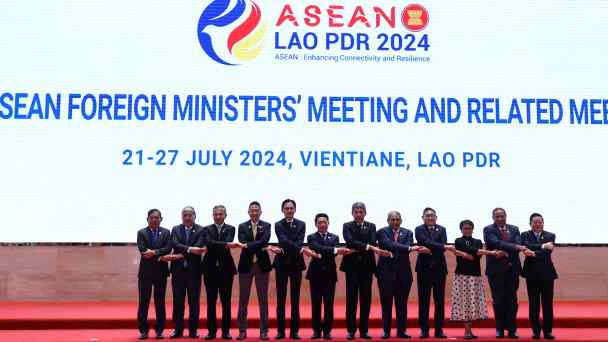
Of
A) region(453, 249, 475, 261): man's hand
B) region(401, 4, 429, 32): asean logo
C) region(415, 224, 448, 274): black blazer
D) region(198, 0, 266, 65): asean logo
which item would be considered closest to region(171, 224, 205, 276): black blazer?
region(415, 224, 448, 274): black blazer

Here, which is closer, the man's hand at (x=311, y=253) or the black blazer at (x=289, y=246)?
the man's hand at (x=311, y=253)

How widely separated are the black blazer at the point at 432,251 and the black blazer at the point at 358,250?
1.39 feet

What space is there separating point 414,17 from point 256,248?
3.96m

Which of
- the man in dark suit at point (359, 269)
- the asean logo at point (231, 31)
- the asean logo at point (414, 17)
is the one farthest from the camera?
the asean logo at point (414, 17)

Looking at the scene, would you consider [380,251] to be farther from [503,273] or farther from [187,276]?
[187,276]

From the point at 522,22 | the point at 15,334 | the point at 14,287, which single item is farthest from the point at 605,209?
the point at 14,287

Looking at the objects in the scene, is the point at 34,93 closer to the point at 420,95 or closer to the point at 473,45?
the point at 420,95

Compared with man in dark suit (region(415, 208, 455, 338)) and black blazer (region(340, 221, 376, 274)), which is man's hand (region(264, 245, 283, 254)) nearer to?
black blazer (region(340, 221, 376, 274))

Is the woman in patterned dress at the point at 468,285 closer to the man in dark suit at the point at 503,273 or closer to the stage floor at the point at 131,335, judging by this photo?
the man in dark suit at the point at 503,273

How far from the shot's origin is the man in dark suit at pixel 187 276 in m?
5.73

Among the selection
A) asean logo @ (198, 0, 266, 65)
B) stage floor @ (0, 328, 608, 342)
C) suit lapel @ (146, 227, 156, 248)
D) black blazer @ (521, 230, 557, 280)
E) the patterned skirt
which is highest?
asean logo @ (198, 0, 266, 65)

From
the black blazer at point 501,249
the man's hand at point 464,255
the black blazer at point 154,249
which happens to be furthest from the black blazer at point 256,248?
the black blazer at point 501,249

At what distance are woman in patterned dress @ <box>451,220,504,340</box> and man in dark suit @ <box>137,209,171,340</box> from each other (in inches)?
95.7

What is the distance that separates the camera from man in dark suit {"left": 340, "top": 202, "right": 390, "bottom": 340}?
5.71 meters
